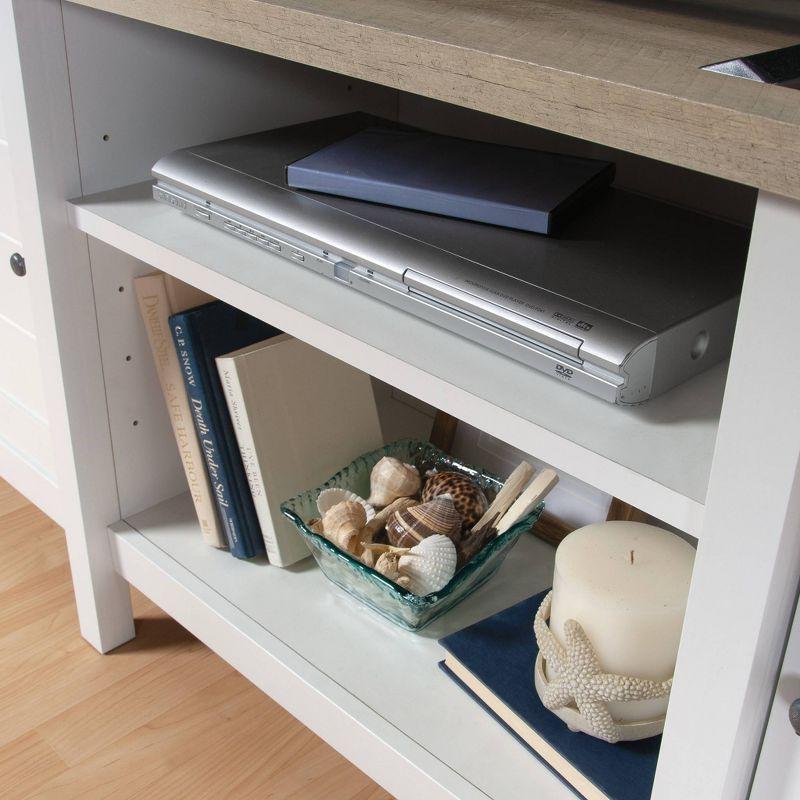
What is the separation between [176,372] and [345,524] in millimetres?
212

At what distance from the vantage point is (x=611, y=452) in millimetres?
514

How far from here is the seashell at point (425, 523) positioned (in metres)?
0.83

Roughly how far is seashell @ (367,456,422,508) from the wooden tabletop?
416 mm

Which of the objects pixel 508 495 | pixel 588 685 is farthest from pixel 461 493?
pixel 588 685

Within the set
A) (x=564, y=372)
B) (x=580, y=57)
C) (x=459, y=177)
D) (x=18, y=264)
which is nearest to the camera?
(x=580, y=57)

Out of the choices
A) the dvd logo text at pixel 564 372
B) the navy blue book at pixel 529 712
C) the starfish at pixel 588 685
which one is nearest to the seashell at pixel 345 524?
the navy blue book at pixel 529 712

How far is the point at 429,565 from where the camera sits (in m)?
0.80

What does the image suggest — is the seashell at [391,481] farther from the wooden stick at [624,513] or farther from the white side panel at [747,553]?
the white side panel at [747,553]

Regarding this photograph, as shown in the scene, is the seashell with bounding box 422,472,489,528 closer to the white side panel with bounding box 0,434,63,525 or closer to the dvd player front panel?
the dvd player front panel

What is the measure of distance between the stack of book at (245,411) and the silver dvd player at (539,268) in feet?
0.41

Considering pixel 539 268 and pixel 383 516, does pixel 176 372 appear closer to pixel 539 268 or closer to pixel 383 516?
pixel 383 516

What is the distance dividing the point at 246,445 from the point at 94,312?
0.60ft

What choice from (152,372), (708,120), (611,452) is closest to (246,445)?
(152,372)

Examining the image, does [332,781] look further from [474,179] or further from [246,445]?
[474,179]
